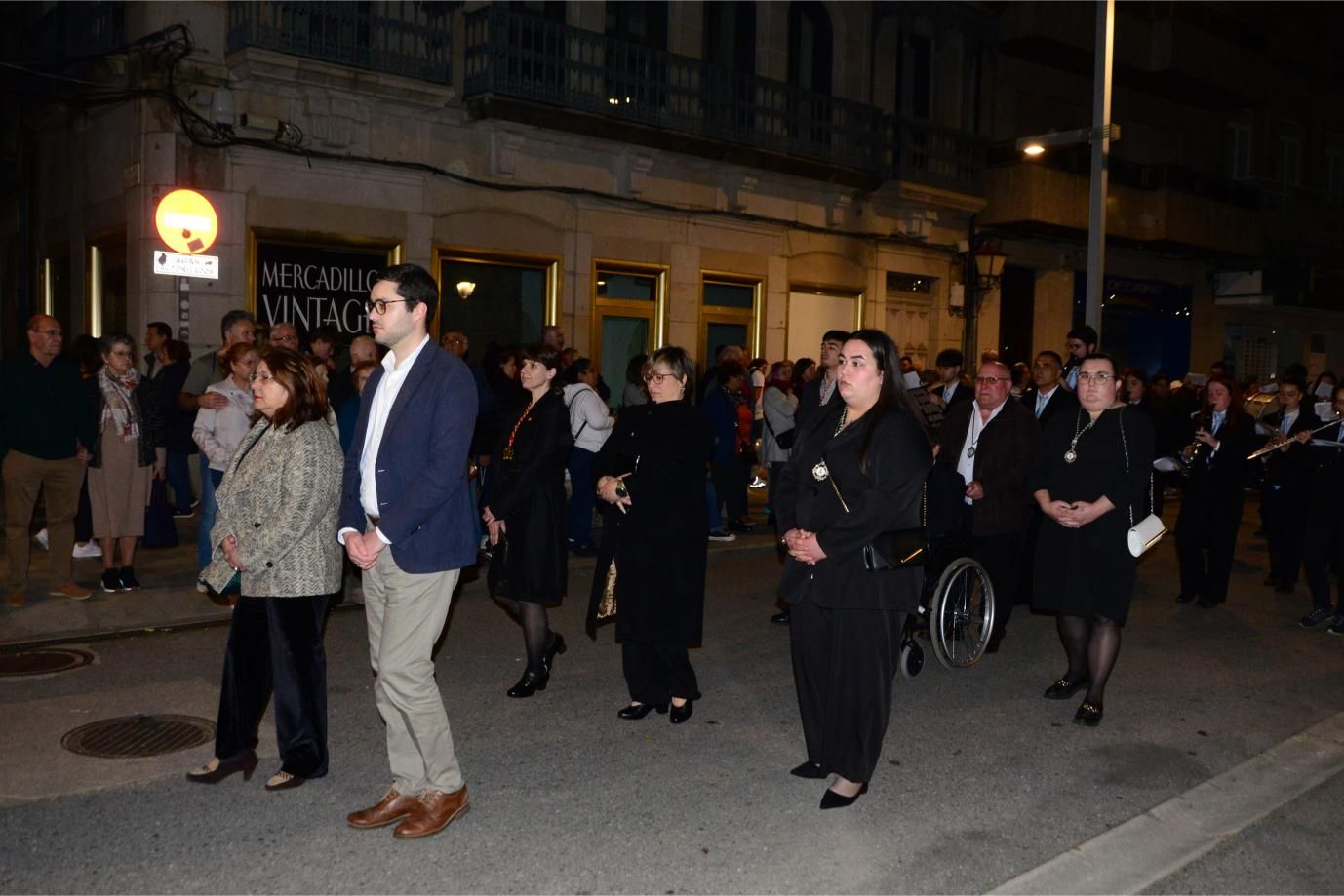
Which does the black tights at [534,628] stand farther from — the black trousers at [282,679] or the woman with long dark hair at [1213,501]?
the woman with long dark hair at [1213,501]

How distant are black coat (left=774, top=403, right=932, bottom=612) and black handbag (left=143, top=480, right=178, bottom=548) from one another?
7365 mm

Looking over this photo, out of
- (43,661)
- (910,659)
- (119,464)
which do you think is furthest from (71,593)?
(910,659)

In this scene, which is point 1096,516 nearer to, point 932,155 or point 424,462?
point 424,462

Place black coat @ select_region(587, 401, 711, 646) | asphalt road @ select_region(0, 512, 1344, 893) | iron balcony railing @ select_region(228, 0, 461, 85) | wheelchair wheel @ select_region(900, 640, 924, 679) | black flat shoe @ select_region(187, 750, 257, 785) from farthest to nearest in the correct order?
iron balcony railing @ select_region(228, 0, 461, 85), wheelchair wheel @ select_region(900, 640, 924, 679), black coat @ select_region(587, 401, 711, 646), black flat shoe @ select_region(187, 750, 257, 785), asphalt road @ select_region(0, 512, 1344, 893)

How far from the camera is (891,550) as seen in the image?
4.93 m

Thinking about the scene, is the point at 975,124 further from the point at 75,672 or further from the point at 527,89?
the point at 75,672

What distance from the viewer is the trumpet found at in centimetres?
961

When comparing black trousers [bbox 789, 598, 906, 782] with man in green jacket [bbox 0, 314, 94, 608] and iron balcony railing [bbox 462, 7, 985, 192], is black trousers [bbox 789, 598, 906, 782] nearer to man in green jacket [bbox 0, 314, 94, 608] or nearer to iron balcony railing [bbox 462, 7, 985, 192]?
man in green jacket [bbox 0, 314, 94, 608]

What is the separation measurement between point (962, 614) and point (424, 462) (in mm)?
4323

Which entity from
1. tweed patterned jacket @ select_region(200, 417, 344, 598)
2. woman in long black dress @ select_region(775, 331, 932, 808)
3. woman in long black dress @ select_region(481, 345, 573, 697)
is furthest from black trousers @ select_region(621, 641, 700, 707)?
tweed patterned jacket @ select_region(200, 417, 344, 598)

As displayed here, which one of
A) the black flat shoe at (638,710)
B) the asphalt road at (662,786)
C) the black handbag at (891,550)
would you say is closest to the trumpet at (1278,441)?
the asphalt road at (662,786)

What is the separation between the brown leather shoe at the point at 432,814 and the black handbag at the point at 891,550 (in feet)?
6.29

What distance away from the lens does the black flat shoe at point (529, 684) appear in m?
6.61

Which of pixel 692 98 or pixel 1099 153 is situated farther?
pixel 692 98
